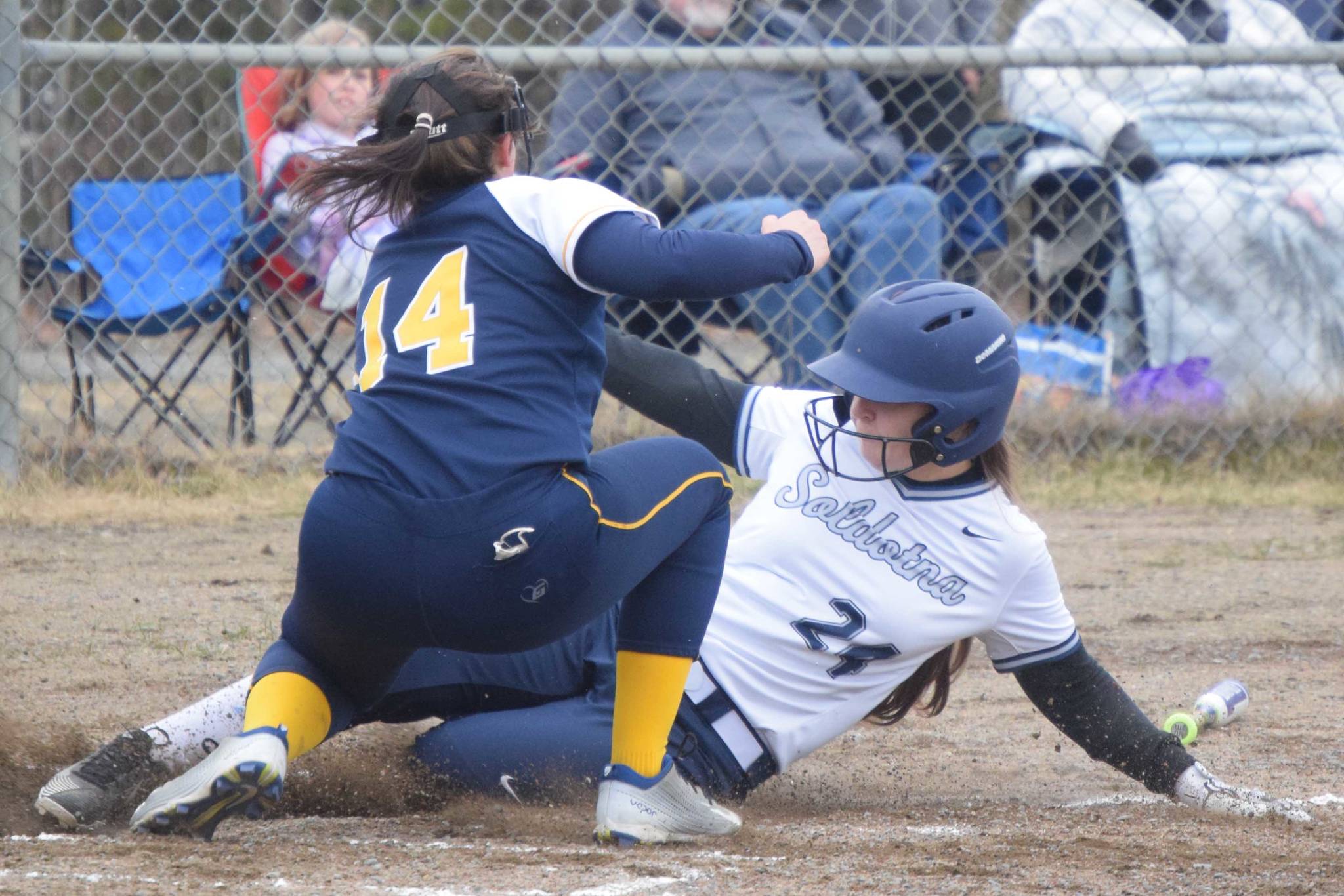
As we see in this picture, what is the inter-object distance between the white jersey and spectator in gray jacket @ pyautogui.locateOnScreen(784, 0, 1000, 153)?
3543mm

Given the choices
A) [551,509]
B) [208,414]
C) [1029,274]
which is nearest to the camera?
[551,509]

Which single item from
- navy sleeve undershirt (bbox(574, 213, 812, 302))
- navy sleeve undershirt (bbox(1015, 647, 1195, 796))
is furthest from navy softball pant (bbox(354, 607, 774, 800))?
navy sleeve undershirt (bbox(574, 213, 812, 302))

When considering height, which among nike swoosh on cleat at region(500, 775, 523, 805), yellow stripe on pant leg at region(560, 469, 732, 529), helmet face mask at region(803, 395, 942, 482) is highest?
helmet face mask at region(803, 395, 942, 482)

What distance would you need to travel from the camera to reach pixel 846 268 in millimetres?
5840

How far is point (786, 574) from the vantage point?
2.80 metres

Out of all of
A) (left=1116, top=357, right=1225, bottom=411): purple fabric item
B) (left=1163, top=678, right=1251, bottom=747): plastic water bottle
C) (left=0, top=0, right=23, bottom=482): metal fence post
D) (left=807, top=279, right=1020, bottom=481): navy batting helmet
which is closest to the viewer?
(left=807, top=279, right=1020, bottom=481): navy batting helmet

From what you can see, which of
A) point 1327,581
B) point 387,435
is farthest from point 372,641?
point 1327,581

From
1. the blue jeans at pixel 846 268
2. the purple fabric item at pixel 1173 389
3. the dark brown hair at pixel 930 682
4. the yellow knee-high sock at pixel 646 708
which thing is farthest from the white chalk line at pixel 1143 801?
the purple fabric item at pixel 1173 389

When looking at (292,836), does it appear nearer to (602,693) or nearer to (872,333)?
(602,693)

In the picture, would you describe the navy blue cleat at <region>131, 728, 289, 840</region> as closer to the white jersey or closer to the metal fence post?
the white jersey

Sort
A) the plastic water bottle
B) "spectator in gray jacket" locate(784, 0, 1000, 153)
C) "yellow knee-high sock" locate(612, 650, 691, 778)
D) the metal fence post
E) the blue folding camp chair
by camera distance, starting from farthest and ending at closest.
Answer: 1. "spectator in gray jacket" locate(784, 0, 1000, 153)
2. the blue folding camp chair
3. the metal fence post
4. the plastic water bottle
5. "yellow knee-high sock" locate(612, 650, 691, 778)

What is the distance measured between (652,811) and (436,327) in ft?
2.71

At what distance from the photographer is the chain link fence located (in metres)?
5.52

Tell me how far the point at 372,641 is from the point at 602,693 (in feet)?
1.95
